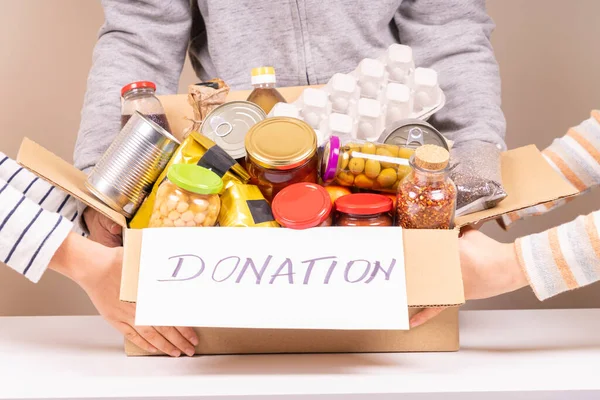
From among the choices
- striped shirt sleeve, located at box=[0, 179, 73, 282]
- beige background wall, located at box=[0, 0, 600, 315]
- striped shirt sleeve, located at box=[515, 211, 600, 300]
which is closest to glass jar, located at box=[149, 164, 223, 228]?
striped shirt sleeve, located at box=[0, 179, 73, 282]

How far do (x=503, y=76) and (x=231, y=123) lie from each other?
0.92 meters

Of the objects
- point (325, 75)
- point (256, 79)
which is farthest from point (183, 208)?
point (325, 75)

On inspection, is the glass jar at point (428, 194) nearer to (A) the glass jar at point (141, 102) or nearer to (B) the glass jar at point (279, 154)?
(B) the glass jar at point (279, 154)

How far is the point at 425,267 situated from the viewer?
68 cm

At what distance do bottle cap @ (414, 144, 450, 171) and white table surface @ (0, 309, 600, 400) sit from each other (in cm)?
24

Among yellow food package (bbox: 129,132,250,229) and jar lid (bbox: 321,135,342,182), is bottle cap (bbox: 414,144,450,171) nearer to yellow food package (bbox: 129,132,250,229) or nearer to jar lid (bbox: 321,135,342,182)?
jar lid (bbox: 321,135,342,182)

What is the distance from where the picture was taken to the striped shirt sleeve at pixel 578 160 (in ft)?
3.00

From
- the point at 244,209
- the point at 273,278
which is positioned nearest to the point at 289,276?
the point at 273,278

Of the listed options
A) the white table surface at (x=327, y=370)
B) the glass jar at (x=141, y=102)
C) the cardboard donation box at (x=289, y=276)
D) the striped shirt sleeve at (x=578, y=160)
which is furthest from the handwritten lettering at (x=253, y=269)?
the striped shirt sleeve at (x=578, y=160)

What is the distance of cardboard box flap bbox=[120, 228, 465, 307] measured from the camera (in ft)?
2.22

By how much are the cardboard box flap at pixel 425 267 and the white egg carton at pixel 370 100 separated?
253 mm

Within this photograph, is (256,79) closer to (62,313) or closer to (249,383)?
(249,383)

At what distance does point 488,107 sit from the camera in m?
1.00

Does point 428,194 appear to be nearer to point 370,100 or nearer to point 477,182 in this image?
point 477,182
